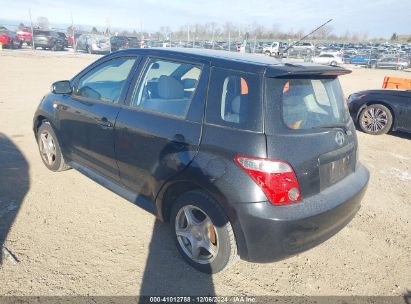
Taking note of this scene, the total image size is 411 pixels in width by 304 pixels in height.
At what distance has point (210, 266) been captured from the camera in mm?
2721

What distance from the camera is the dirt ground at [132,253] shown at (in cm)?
264

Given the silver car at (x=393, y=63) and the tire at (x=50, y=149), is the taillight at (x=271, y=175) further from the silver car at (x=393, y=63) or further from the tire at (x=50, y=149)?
the silver car at (x=393, y=63)

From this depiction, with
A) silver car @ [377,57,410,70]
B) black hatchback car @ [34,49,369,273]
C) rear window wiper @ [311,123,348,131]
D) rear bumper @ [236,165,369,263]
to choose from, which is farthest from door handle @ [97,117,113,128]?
silver car @ [377,57,410,70]

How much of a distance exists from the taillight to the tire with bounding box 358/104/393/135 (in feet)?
18.8

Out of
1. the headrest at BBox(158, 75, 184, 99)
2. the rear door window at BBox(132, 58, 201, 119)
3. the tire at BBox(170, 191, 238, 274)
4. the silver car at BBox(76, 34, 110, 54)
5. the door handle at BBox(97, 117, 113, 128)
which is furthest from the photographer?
the silver car at BBox(76, 34, 110, 54)

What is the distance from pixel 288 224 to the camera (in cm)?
233

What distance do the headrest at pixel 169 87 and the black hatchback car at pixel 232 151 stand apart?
1 cm

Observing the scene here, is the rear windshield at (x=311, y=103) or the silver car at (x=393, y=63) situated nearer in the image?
the rear windshield at (x=311, y=103)

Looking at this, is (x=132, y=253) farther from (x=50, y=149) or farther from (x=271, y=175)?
(x=50, y=149)

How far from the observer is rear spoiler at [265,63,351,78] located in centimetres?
241

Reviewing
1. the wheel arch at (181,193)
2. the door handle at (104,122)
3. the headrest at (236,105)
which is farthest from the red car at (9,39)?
the headrest at (236,105)

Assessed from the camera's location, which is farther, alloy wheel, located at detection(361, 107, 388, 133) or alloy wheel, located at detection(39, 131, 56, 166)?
alloy wheel, located at detection(361, 107, 388, 133)

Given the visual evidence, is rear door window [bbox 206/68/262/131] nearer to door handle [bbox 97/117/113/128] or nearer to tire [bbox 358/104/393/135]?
door handle [bbox 97/117/113/128]

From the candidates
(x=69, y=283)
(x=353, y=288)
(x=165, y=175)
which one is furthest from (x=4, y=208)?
(x=353, y=288)
